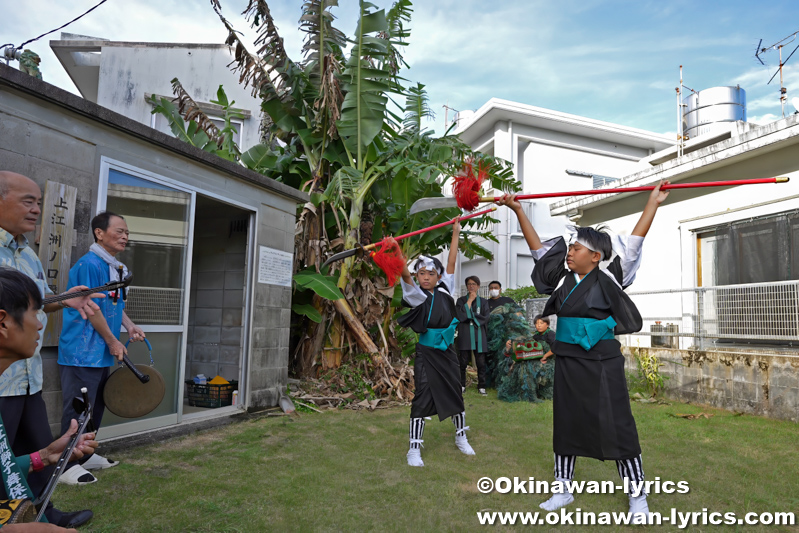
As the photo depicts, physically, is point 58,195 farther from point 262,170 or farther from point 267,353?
point 262,170

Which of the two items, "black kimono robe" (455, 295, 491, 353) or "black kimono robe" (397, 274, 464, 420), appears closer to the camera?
"black kimono robe" (397, 274, 464, 420)

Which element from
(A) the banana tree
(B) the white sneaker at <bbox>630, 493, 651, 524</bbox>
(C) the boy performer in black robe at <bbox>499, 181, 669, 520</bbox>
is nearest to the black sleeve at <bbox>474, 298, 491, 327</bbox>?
(A) the banana tree

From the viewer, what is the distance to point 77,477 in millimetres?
3631

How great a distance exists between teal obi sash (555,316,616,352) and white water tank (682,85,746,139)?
9910 millimetres

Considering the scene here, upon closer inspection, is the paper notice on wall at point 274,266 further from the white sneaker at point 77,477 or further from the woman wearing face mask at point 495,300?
the woman wearing face mask at point 495,300

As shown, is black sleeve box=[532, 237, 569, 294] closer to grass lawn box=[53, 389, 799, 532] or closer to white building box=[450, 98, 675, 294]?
grass lawn box=[53, 389, 799, 532]

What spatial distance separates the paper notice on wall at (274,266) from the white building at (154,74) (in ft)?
20.6

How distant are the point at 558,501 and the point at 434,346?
170 centimetres

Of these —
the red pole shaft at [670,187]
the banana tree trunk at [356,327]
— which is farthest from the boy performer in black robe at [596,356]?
the banana tree trunk at [356,327]

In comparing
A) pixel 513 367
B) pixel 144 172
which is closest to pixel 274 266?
pixel 144 172

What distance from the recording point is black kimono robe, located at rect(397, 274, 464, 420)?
4.65 meters

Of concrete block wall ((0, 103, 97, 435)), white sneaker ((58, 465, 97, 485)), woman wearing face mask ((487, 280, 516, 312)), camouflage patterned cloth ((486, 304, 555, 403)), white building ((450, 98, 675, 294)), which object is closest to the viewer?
white sneaker ((58, 465, 97, 485))

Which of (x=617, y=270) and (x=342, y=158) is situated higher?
(x=342, y=158)

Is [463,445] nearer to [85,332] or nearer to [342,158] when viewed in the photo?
[85,332]
